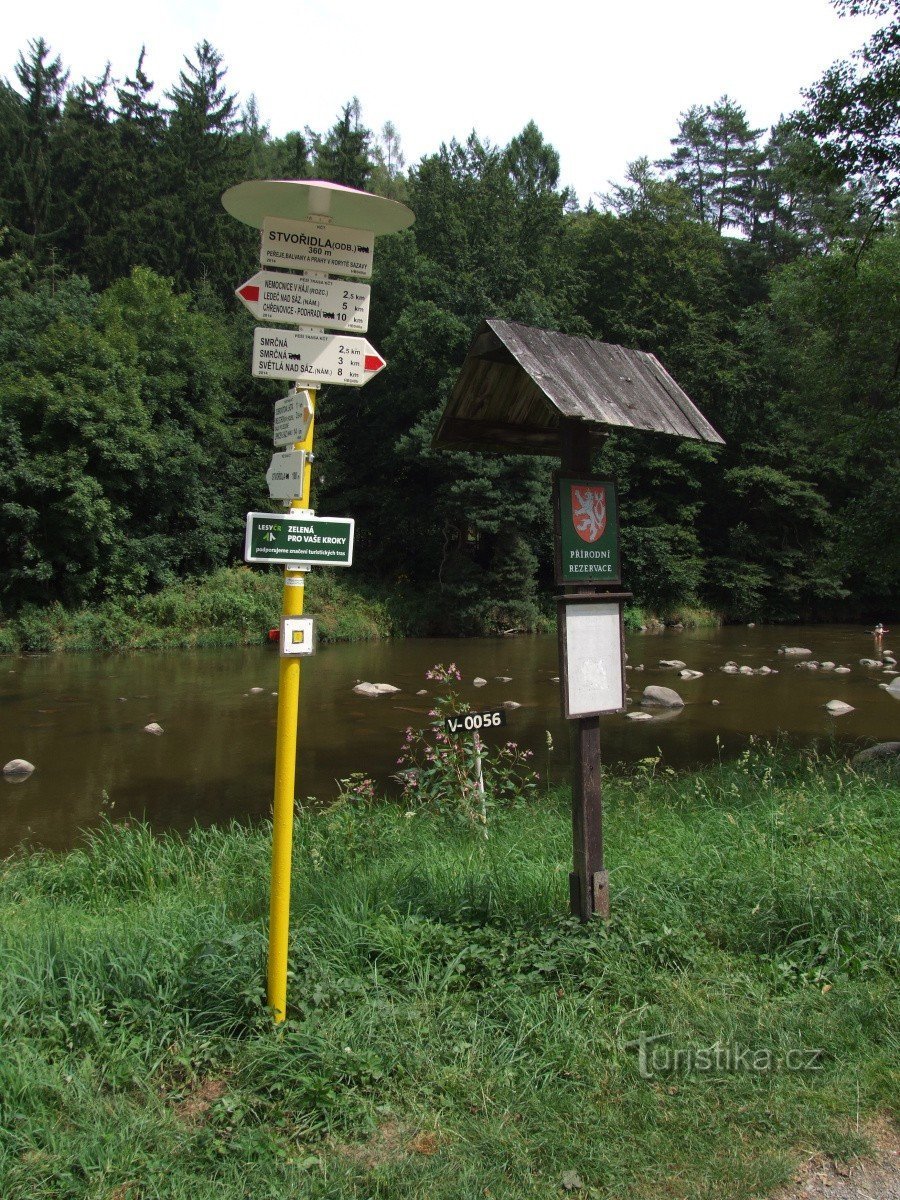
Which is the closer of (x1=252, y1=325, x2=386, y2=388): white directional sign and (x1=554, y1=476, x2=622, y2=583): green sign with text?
(x1=252, y1=325, x2=386, y2=388): white directional sign

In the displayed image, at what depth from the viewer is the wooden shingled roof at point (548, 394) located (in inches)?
148

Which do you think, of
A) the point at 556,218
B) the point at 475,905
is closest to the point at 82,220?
the point at 556,218

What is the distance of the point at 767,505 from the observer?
33.1m

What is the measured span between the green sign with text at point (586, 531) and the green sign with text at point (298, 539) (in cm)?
105

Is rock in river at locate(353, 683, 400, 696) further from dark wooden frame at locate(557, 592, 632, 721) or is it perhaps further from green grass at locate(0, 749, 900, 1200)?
dark wooden frame at locate(557, 592, 632, 721)

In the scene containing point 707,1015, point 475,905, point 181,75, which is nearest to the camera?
point 707,1015

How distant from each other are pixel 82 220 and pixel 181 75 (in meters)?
9.29

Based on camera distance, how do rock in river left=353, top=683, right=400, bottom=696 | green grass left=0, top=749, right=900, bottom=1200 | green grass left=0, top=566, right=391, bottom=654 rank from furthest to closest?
green grass left=0, top=566, right=391, bottom=654 → rock in river left=353, top=683, right=400, bottom=696 → green grass left=0, top=749, right=900, bottom=1200

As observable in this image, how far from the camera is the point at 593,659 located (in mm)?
3865

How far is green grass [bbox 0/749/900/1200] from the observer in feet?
7.93

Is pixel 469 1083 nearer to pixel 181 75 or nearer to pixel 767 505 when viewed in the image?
pixel 767 505

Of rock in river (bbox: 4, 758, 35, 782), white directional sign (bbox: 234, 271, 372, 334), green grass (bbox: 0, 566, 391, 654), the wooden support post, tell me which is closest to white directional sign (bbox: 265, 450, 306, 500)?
white directional sign (bbox: 234, 271, 372, 334)

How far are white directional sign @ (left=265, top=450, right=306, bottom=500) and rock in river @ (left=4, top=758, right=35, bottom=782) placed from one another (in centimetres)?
841

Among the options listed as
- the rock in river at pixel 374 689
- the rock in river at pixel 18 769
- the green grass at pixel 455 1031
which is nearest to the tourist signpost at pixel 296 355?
the green grass at pixel 455 1031
